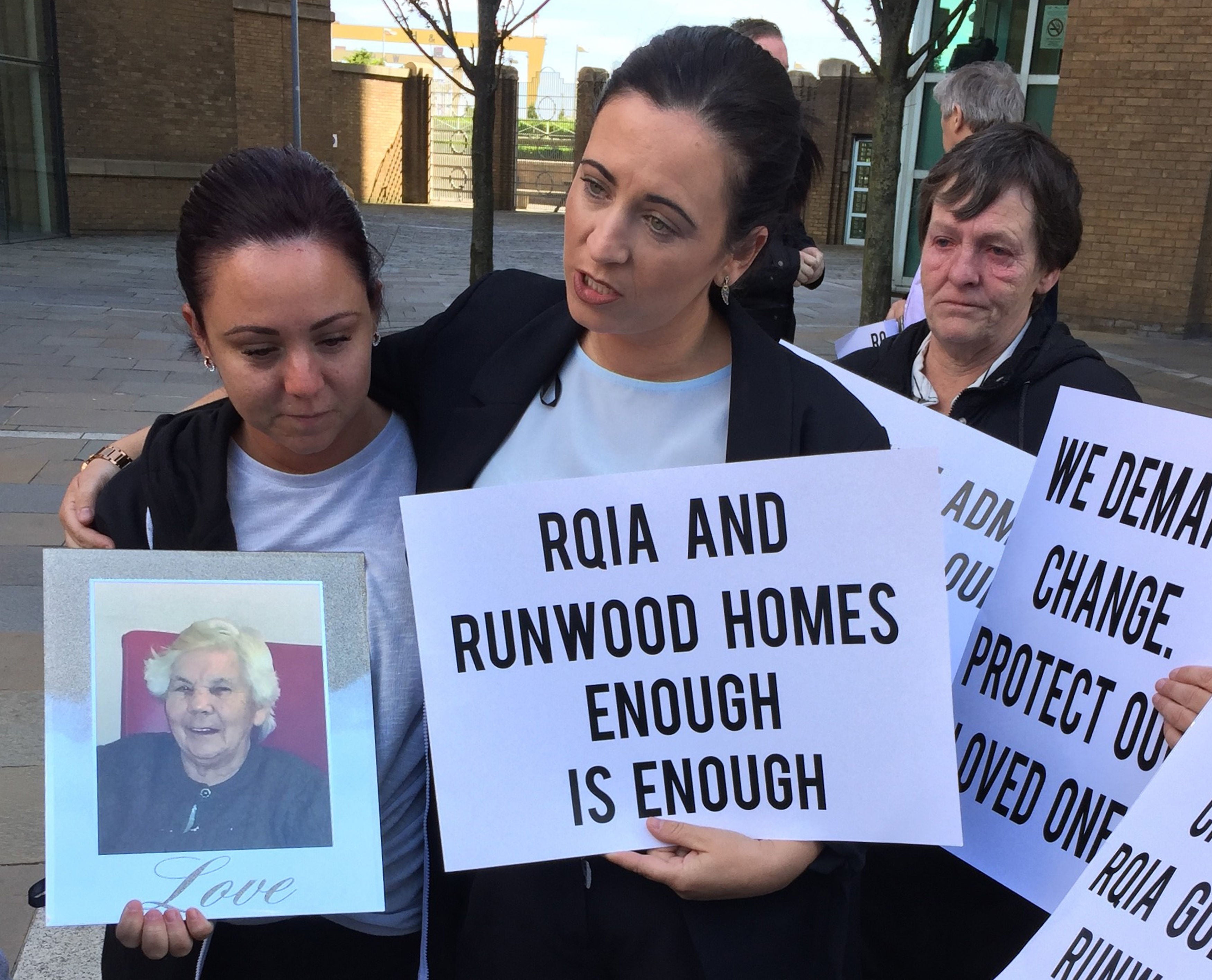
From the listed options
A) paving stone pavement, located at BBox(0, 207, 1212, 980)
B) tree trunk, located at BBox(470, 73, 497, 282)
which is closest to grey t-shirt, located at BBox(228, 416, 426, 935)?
paving stone pavement, located at BBox(0, 207, 1212, 980)

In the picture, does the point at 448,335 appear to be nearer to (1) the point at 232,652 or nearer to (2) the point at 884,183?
(1) the point at 232,652

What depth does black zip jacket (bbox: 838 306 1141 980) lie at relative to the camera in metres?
2.00

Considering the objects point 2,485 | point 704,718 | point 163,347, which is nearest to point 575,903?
point 704,718

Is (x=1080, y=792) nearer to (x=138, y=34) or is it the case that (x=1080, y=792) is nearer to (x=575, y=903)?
(x=575, y=903)

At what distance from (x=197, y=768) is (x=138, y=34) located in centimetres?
1960

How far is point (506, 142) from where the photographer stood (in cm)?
3042

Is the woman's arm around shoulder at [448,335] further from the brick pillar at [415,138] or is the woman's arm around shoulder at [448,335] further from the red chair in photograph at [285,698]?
the brick pillar at [415,138]

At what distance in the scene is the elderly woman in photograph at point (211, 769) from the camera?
55.4 inches

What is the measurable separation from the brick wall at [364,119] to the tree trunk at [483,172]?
60.3 feet

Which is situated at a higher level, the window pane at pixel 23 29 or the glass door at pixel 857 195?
the window pane at pixel 23 29

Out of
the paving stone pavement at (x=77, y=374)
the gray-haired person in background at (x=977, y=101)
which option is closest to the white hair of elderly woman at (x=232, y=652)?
the paving stone pavement at (x=77, y=374)

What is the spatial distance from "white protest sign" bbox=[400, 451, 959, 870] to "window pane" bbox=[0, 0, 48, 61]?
1796cm

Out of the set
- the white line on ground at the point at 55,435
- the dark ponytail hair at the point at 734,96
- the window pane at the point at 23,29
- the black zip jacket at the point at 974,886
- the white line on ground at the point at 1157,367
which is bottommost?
the white line on ground at the point at 55,435

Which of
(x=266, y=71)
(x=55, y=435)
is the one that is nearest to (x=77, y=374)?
(x=55, y=435)
